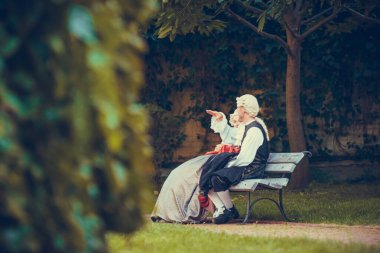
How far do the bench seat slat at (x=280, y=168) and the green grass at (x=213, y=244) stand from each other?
206 cm

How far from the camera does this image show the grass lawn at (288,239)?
7.37 metres

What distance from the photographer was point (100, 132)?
3.99m

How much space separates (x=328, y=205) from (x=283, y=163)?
6.57ft

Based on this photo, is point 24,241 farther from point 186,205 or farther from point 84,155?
point 186,205

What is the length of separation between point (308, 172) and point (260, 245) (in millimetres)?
7620

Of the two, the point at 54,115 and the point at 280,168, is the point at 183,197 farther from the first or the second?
the point at 54,115

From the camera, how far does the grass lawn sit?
737cm

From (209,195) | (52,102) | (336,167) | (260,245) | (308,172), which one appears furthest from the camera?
(336,167)

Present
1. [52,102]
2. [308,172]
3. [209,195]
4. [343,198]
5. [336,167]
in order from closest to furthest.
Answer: [52,102]
[209,195]
[343,198]
[308,172]
[336,167]

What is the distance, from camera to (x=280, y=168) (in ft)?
34.8

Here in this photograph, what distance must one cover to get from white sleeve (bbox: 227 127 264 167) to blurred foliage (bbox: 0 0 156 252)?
20.5ft

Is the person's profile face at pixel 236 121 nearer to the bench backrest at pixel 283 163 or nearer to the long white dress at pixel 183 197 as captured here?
the long white dress at pixel 183 197

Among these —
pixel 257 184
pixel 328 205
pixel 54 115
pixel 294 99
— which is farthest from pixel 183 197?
pixel 54 115

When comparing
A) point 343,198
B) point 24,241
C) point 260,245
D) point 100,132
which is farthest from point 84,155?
point 343,198
